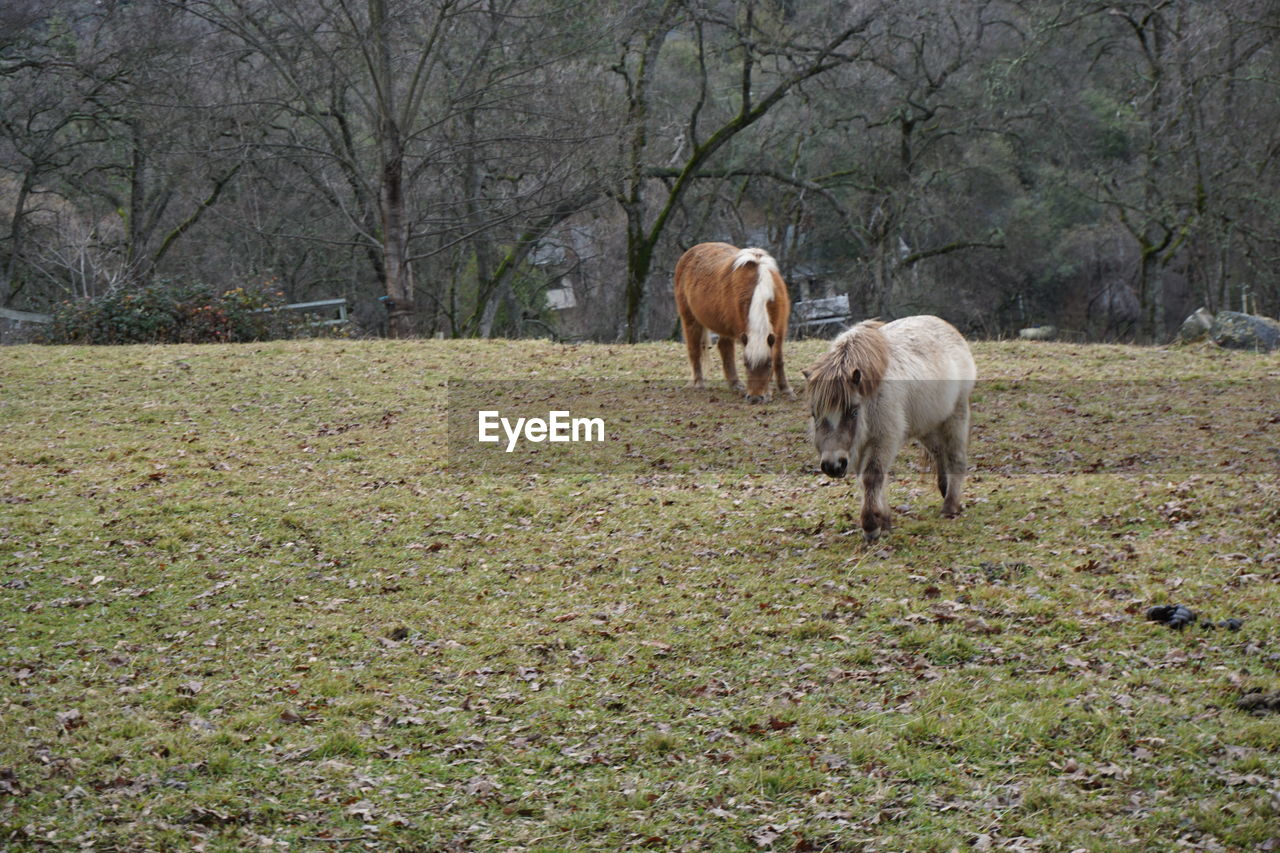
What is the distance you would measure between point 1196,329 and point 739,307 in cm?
973

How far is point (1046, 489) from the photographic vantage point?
963 centimetres

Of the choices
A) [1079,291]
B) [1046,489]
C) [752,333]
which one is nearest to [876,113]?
[1079,291]

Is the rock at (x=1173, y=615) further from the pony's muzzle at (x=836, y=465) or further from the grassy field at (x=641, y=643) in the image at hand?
the pony's muzzle at (x=836, y=465)

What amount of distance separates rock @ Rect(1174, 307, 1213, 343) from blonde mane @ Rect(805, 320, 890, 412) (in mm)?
12099

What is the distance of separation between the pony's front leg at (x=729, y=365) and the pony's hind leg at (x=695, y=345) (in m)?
0.54

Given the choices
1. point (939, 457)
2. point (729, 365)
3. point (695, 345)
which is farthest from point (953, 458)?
point (695, 345)

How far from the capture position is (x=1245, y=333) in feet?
56.4

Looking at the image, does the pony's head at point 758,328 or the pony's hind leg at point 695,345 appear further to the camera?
the pony's hind leg at point 695,345

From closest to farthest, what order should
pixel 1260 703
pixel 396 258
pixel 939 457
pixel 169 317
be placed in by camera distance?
pixel 1260 703
pixel 939 457
pixel 169 317
pixel 396 258

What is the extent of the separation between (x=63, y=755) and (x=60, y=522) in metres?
4.46

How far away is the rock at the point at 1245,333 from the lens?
17016 mm

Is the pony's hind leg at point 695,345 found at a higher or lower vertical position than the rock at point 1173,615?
higher

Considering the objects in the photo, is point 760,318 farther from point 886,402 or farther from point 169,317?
point 169,317

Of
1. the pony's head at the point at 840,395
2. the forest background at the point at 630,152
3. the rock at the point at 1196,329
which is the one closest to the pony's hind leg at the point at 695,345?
the pony's head at the point at 840,395
